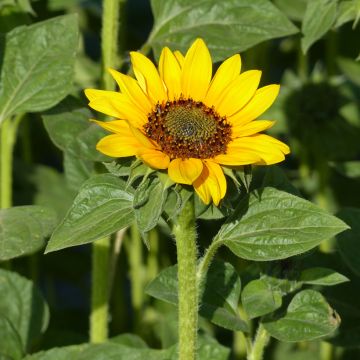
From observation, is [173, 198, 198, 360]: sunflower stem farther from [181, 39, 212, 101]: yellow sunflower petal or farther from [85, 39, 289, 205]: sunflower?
[181, 39, 212, 101]: yellow sunflower petal

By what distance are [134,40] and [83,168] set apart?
2.39 feet

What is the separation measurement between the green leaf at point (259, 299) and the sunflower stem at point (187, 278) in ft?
0.28

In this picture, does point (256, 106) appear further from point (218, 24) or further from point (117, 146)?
point (218, 24)

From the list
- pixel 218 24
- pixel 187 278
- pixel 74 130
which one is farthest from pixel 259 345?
pixel 218 24

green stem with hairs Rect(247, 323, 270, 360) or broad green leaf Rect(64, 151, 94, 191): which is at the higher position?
broad green leaf Rect(64, 151, 94, 191)

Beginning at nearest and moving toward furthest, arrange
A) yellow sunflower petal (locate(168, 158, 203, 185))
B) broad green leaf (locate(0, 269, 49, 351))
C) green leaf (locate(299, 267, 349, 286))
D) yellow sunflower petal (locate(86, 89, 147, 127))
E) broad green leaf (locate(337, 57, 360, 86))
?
1. yellow sunflower petal (locate(168, 158, 203, 185))
2. yellow sunflower petal (locate(86, 89, 147, 127))
3. green leaf (locate(299, 267, 349, 286))
4. broad green leaf (locate(0, 269, 49, 351))
5. broad green leaf (locate(337, 57, 360, 86))

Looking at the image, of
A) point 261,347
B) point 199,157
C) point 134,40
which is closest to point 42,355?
point 261,347

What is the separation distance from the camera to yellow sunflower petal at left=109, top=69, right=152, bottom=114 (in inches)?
45.1

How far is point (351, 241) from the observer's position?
1.42 metres

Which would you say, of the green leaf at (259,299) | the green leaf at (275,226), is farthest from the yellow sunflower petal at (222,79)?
the green leaf at (259,299)

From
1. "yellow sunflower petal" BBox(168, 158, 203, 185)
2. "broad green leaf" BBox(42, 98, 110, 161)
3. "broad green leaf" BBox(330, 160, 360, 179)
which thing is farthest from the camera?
"broad green leaf" BBox(330, 160, 360, 179)

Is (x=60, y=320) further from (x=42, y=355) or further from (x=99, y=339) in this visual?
(x=42, y=355)

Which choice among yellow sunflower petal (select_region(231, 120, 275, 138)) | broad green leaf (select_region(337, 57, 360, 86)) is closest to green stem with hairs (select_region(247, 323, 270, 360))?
yellow sunflower petal (select_region(231, 120, 275, 138))

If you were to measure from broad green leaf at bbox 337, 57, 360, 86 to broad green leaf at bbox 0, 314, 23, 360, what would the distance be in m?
0.99
